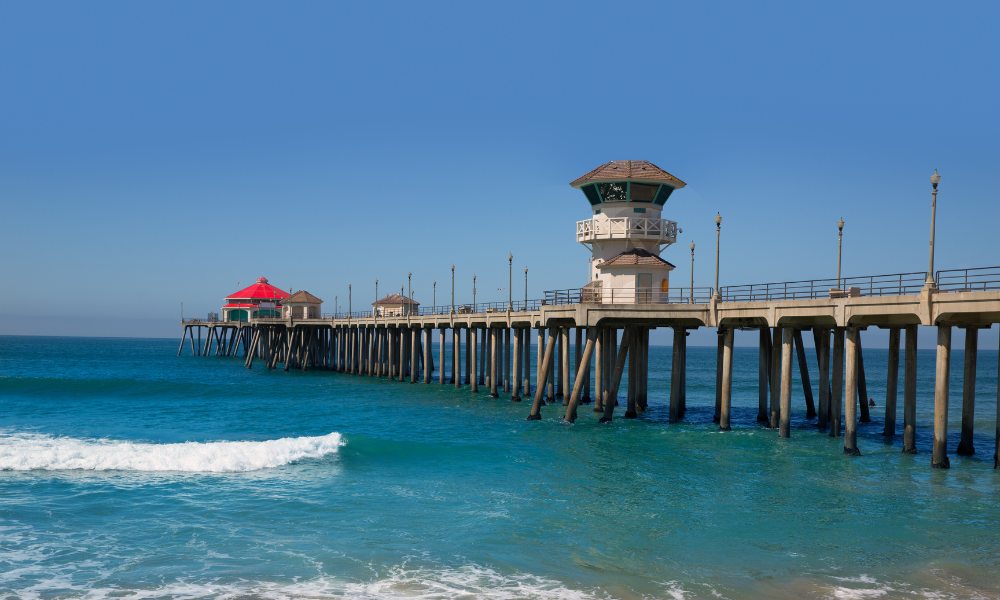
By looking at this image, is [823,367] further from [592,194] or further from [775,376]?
[592,194]

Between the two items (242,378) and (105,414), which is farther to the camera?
(242,378)

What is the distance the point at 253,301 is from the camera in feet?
298

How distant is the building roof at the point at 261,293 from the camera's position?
8981 cm

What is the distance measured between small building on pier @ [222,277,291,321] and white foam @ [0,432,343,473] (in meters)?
61.3

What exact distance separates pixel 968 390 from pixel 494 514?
14.1m

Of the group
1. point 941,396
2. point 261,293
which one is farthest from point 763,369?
point 261,293

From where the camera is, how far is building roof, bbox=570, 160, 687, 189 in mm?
35000

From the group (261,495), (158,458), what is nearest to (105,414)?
(158,458)

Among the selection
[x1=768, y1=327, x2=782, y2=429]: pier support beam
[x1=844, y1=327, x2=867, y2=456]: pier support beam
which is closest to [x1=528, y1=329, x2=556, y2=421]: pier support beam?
[x1=768, y1=327, x2=782, y2=429]: pier support beam

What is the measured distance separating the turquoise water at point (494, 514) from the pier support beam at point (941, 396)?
458 mm

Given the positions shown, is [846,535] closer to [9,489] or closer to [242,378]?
[9,489]

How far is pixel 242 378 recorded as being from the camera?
2520 inches

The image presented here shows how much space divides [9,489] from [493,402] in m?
23.3

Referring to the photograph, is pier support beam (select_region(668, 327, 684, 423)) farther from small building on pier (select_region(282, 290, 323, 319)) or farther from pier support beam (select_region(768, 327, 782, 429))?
small building on pier (select_region(282, 290, 323, 319))
